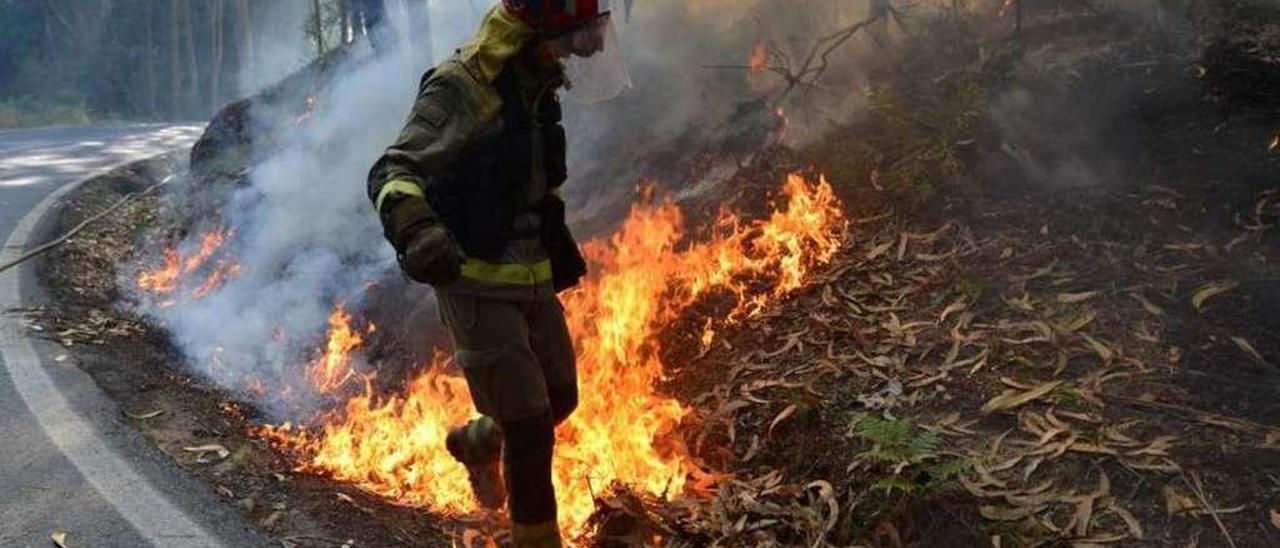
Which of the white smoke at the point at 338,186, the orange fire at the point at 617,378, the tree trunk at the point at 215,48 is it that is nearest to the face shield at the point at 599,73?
the orange fire at the point at 617,378

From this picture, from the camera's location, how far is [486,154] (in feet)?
10.9

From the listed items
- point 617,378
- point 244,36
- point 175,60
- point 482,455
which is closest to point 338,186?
point 617,378

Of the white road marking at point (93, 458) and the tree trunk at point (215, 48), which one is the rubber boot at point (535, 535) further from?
the tree trunk at point (215, 48)

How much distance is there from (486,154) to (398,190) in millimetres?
414

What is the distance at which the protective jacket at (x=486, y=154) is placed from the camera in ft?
10.6

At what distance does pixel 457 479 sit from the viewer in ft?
14.4

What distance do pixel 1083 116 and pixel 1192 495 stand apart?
3.44 metres

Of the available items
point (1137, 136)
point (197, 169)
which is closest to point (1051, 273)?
point (1137, 136)

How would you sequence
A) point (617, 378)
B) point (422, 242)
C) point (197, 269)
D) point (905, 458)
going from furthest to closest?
point (197, 269) < point (617, 378) < point (905, 458) < point (422, 242)

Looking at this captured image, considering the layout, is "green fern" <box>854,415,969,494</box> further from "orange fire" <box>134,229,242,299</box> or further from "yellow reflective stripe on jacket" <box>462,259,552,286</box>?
"orange fire" <box>134,229,242,299</box>

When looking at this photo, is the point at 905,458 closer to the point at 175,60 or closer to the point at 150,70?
the point at 175,60

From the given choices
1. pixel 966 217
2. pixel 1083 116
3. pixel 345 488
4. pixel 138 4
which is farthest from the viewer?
pixel 138 4

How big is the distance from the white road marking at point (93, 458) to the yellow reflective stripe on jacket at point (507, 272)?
139cm

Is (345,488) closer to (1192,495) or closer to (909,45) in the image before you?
(1192,495)
